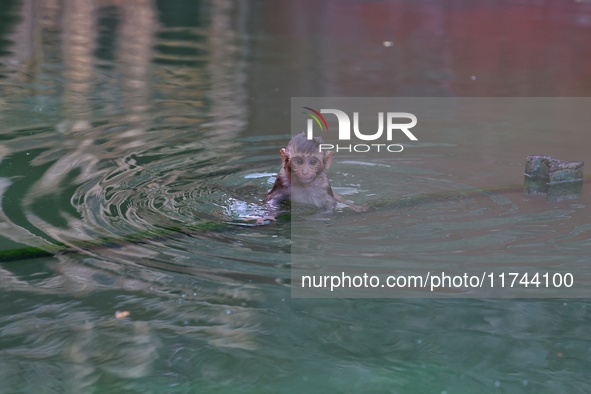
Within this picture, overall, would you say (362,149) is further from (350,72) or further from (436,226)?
(350,72)

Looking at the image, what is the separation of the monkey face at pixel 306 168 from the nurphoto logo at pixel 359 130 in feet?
4.09

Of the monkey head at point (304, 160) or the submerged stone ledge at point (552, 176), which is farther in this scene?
the submerged stone ledge at point (552, 176)

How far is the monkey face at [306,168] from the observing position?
5238mm

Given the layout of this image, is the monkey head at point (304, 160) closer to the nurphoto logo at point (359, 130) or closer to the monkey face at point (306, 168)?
the monkey face at point (306, 168)

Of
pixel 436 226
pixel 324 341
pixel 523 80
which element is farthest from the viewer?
pixel 523 80

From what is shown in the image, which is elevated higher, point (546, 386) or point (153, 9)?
point (153, 9)

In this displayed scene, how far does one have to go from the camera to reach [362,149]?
6773 millimetres

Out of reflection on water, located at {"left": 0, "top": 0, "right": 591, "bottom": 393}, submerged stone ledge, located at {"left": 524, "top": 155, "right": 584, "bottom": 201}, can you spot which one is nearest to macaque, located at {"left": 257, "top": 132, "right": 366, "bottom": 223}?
reflection on water, located at {"left": 0, "top": 0, "right": 591, "bottom": 393}

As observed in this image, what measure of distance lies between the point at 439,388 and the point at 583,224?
2142 millimetres

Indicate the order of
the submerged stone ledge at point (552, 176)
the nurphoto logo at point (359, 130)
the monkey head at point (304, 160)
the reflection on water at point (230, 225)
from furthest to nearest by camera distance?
the nurphoto logo at point (359, 130) < the submerged stone ledge at point (552, 176) < the monkey head at point (304, 160) < the reflection on water at point (230, 225)

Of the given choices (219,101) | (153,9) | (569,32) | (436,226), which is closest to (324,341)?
(436,226)

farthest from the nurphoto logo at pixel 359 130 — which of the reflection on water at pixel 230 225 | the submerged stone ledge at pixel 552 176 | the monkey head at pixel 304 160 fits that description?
the monkey head at pixel 304 160

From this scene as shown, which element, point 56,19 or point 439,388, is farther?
point 56,19

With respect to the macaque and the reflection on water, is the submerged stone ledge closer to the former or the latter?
the reflection on water
